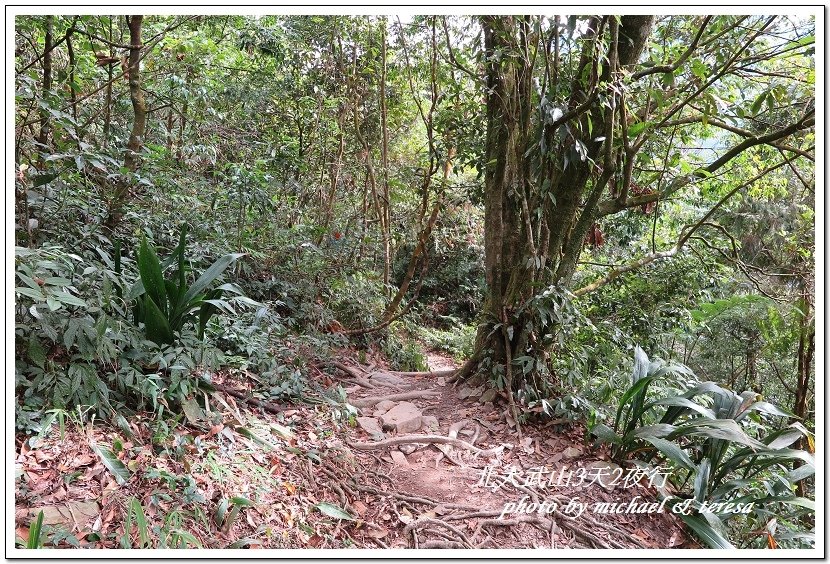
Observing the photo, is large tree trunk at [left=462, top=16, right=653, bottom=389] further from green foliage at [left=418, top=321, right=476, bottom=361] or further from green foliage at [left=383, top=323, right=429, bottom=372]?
green foliage at [left=418, top=321, right=476, bottom=361]

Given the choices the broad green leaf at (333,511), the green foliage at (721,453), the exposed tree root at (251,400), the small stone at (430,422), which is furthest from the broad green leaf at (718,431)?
Result: the exposed tree root at (251,400)

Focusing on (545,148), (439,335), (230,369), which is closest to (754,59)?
(545,148)

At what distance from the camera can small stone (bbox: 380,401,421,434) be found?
10.1ft

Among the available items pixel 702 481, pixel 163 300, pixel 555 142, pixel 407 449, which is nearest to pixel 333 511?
pixel 407 449

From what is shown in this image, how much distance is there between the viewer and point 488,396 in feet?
11.2

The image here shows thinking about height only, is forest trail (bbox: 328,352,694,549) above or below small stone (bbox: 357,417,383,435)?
below

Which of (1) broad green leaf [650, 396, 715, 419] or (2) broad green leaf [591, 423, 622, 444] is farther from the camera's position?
(2) broad green leaf [591, 423, 622, 444]

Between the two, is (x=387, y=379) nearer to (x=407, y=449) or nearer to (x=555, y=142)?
(x=407, y=449)

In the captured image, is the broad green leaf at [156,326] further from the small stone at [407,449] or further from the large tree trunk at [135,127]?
the small stone at [407,449]

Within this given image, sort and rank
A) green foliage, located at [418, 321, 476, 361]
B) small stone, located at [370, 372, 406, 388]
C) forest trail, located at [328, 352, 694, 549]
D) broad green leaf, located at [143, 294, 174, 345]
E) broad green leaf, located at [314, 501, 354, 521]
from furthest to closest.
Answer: green foliage, located at [418, 321, 476, 361] → small stone, located at [370, 372, 406, 388] → broad green leaf, located at [143, 294, 174, 345] → forest trail, located at [328, 352, 694, 549] → broad green leaf, located at [314, 501, 354, 521]

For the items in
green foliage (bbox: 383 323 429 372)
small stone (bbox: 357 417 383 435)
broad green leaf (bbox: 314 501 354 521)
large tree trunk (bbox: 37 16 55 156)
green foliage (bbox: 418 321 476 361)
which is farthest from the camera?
green foliage (bbox: 418 321 476 361)

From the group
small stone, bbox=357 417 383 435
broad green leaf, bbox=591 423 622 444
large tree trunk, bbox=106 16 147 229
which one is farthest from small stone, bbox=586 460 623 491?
large tree trunk, bbox=106 16 147 229

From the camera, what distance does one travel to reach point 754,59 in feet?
9.31

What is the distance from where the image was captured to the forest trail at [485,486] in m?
2.23
